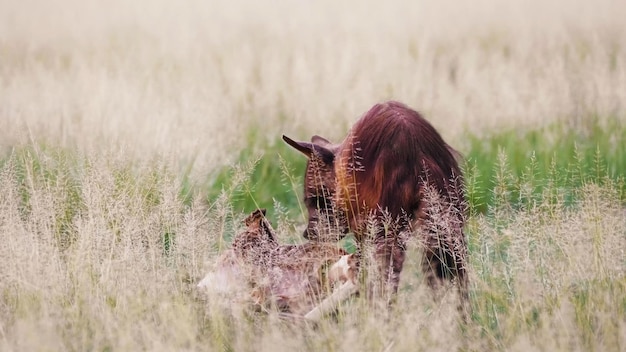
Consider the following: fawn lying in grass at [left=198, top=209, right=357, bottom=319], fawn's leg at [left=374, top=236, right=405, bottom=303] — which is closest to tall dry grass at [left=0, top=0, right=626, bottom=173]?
fawn lying in grass at [left=198, top=209, right=357, bottom=319]

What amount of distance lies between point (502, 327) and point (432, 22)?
18.9ft

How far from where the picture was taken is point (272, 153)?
26.6 ft

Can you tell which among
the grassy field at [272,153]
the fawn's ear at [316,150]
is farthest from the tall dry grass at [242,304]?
the fawn's ear at [316,150]

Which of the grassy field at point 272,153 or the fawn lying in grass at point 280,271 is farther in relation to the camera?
the fawn lying in grass at point 280,271

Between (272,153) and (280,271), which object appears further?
(272,153)

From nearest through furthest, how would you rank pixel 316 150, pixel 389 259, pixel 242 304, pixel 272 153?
pixel 242 304, pixel 389 259, pixel 316 150, pixel 272 153

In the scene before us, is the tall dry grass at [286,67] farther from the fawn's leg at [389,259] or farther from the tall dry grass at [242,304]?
the fawn's leg at [389,259]

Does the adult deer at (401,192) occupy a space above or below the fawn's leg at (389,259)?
A: above

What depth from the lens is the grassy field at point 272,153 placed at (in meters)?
4.41

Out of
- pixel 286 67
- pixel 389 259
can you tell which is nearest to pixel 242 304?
pixel 389 259

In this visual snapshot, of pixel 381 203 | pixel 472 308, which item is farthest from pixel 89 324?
pixel 472 308

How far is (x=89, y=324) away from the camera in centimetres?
451

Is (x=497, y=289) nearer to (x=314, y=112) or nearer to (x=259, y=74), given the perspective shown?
(x=314, y=112)

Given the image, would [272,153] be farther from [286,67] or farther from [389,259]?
[389,259]
